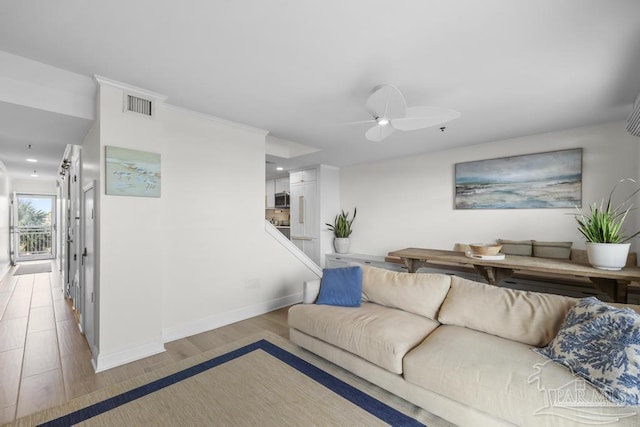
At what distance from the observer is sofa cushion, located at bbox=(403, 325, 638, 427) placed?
1.30 meters

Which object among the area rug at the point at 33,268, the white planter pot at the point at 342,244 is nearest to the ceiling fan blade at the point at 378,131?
the white planter pot at the point at 342,244

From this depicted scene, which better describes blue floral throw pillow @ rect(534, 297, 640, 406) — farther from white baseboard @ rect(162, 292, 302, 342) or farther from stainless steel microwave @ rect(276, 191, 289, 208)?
stainless steel microwave @ rect(276, 191, 289, 208)

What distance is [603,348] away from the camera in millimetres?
1408

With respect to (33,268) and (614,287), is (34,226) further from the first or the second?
(614,287)

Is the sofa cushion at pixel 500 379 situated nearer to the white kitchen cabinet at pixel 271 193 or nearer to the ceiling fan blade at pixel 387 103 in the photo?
the ceiling fan blade at pixel 387 103

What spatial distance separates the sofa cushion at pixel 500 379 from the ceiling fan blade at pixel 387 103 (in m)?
1.72

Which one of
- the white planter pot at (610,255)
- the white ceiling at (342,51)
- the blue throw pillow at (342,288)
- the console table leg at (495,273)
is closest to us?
the white ceiling at (342,51)

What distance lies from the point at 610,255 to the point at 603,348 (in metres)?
1.34

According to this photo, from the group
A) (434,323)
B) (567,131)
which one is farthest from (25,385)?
(567,131)

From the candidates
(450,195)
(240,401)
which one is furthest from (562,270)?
(240,401)

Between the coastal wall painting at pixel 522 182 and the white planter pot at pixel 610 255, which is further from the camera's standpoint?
the coastal wall painting at pixel 522 182

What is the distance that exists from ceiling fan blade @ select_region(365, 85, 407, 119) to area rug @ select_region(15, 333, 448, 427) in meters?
2.10

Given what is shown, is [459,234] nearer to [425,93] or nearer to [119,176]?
[425,93]

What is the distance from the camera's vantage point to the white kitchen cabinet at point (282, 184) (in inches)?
267
